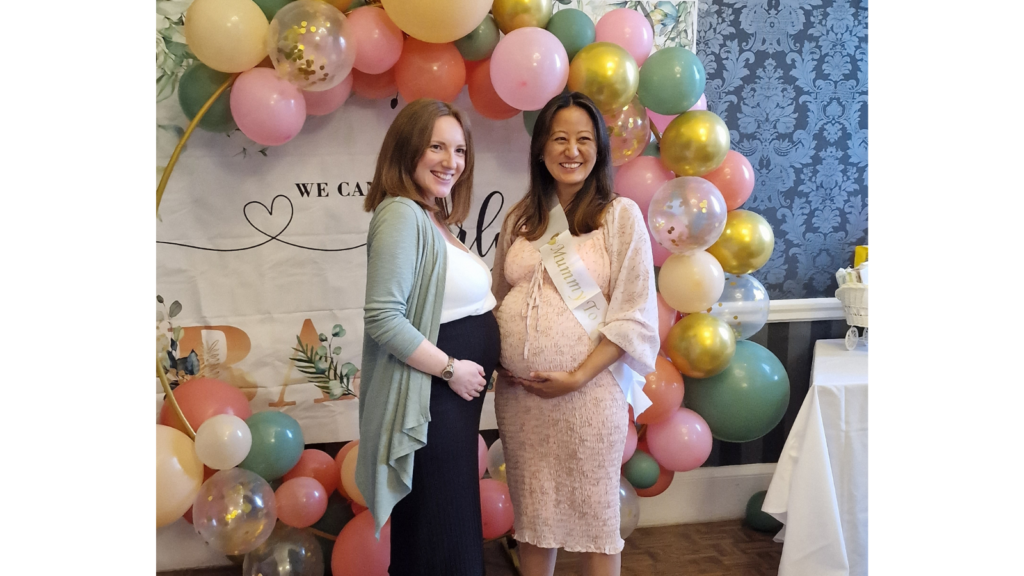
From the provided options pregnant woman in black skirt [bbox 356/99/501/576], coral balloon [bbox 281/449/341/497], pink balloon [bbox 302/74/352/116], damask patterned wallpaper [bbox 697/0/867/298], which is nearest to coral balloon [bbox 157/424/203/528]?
coral balloon [bbox 281/449/341/497]

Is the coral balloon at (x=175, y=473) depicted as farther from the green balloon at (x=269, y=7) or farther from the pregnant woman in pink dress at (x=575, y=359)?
the green balloon at (x=269, y=7)

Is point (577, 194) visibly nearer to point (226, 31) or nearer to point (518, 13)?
point (518, 13)

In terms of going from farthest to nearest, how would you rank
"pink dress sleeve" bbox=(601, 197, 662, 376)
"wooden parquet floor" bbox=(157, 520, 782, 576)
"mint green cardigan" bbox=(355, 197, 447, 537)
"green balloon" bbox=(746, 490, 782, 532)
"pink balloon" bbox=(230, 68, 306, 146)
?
"green balloon" bbox=(746, 490, 782, 532) < "wooden parquet floor" bbox=(157, 520, 782, 576) < "pink balloon" bbox=(230, 68, 306, 146) < "pink dress sleeve" bbox=(601, 197, 662, 376) < "mint green cardigan" bbox=(355, 197, 447, 537)

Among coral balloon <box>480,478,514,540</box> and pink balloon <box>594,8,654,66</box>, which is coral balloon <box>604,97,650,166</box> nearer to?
pink balloon <box>594,8,654,66</box>

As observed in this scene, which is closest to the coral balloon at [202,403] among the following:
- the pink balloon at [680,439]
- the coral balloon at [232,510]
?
the coral balloon at [232,510]

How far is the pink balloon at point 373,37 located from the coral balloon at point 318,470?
1.16 meters

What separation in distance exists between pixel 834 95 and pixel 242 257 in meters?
2.27

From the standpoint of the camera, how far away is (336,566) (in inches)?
83.0

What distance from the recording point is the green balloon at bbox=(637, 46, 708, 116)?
207cm

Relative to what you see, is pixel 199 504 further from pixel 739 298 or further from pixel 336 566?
pixel 739 298

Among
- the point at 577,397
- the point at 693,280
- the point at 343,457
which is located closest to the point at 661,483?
the point at 693,280

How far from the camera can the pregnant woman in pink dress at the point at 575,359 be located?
5.47 ft

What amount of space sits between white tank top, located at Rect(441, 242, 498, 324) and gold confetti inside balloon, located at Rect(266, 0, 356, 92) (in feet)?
2.15

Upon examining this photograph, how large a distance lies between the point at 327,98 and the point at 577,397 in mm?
1139
